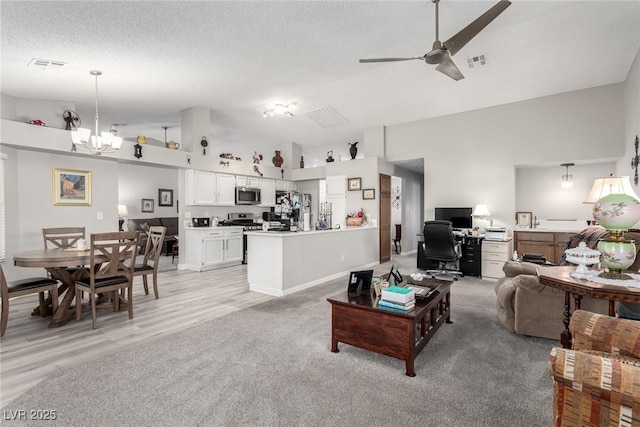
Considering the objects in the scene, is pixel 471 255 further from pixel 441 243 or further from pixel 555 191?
pixel 555 191

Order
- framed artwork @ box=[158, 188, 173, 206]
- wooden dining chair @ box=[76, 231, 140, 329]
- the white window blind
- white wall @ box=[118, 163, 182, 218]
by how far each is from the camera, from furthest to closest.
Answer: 1. framed artwork @ box=[158, 188, 173, 206]
2. white wall @ box=[118, 163, 182, 218]
3. the white window blind
4. wooden dining chair @ box=[76, 231, 140, 329]

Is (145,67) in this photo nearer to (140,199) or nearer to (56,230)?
(56,230)

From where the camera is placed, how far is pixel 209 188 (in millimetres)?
6707

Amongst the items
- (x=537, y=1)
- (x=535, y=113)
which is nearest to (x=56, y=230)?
(x=537, y=1)

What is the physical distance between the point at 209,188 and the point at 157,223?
10.2 feet

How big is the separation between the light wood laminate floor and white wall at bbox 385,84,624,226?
462cm

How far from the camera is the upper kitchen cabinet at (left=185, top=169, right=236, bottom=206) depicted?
639 centimetres

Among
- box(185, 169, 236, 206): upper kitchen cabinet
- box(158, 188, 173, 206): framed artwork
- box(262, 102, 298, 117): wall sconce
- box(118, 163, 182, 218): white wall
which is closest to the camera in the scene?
box(262, 102, 298, 117): wall sconce

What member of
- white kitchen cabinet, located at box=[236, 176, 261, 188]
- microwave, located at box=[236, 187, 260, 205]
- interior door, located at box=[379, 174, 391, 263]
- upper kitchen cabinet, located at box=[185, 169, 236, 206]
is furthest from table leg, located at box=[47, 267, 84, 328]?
interior door, located at box=[379, 174, 391, 263]

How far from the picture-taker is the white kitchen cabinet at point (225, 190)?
689cm

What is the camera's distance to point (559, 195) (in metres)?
5.79

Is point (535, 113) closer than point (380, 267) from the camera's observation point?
Yes

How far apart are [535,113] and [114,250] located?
695 centimetres

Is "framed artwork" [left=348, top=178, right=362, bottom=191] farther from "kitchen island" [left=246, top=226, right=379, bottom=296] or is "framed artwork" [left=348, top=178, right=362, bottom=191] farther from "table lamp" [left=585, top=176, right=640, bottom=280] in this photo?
"table lamp" [left=585, top=176, right=640, bottom=280]
